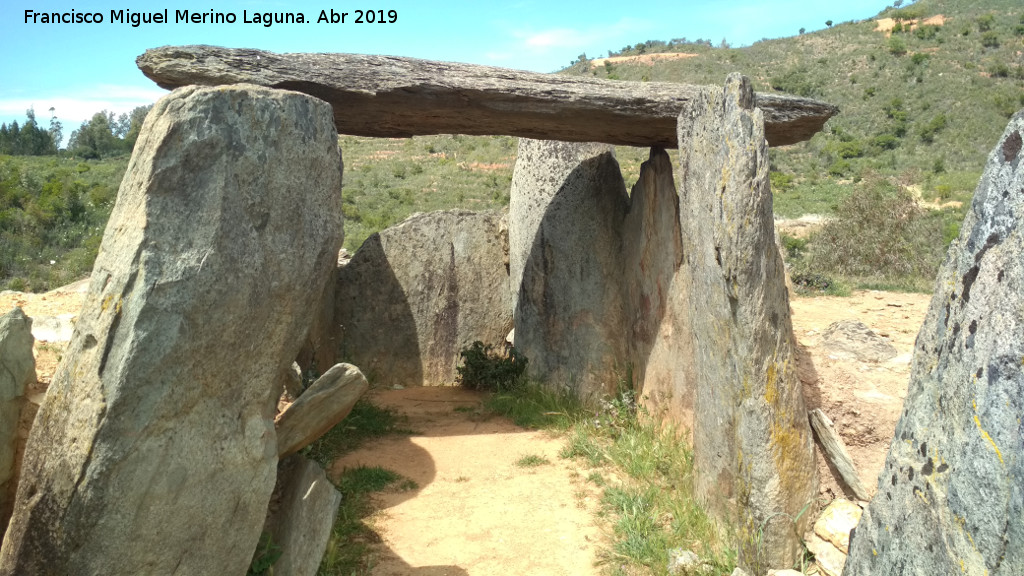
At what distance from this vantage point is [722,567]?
16.4 ft

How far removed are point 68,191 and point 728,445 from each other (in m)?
18.1

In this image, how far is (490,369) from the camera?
8680mm

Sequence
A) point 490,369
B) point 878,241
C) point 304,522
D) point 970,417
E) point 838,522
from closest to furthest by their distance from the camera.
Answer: point 970,417 → point 304,522 → point 838,522 → point 490,369 → point 878,241

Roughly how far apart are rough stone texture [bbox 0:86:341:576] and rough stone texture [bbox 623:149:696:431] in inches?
132

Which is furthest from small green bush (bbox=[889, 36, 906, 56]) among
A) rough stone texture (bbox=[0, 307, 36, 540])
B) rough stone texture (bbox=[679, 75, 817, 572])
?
rough stone texture (bbox=[0, 307, 36, 540])

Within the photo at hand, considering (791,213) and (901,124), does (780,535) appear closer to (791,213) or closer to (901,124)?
(791,213)

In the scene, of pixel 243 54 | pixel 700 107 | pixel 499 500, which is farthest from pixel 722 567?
pixel 243 54

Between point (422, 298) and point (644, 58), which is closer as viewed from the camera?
point (422, 298)

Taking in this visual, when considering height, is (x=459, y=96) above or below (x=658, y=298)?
above

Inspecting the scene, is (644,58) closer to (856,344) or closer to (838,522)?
(856,344)

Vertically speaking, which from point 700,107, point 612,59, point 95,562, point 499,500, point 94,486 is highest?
point 612,59

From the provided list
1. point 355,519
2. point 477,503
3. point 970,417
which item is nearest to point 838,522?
point 477,503

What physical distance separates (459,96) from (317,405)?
8.65ft

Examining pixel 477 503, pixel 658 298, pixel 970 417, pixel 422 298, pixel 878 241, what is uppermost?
pixel 970 417
